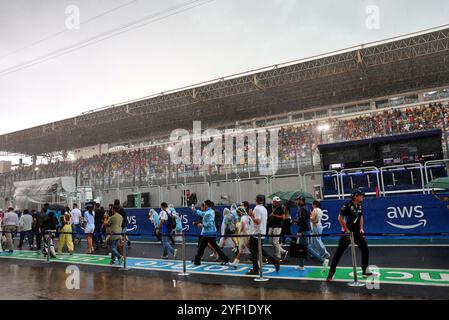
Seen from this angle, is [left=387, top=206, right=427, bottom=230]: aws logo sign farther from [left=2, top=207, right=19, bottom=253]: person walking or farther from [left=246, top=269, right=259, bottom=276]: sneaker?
[left=2, top=207, right=19, bottom=253]: person walking

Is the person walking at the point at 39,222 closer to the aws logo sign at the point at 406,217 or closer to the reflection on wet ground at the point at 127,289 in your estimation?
the reflection on wet ground at the point at 127,289

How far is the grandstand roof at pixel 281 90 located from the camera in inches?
887

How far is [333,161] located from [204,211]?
9.36 m

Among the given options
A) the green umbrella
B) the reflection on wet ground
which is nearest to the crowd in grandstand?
the green umbrella

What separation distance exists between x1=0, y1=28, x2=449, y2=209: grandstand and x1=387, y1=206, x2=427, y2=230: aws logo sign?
114 cm

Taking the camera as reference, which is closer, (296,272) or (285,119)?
(296,272)

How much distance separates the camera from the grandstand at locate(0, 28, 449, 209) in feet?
53.0

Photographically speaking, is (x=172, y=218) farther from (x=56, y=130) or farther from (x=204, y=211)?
(x=56, y=130)

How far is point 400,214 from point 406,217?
0.20m

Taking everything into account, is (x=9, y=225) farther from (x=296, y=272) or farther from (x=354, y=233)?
(x=354, y=233)

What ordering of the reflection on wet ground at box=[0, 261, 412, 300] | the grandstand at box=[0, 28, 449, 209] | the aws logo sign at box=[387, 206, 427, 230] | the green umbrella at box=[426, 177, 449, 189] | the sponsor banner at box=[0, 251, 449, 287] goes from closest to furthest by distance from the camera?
the reflection on wet ground at box=[0, 261, 412, 300], the sponsor banner at box=[0, 251, 449, 287], the green umbrella at box=[426, 177, 449, 189], the aws logo sign at box=[387, 206, 427, 230], the grandstand at box=[0, 28, 449, 209]

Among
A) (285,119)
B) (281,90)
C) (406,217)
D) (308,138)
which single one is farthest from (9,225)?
(285,119)

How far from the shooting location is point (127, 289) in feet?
21.4
